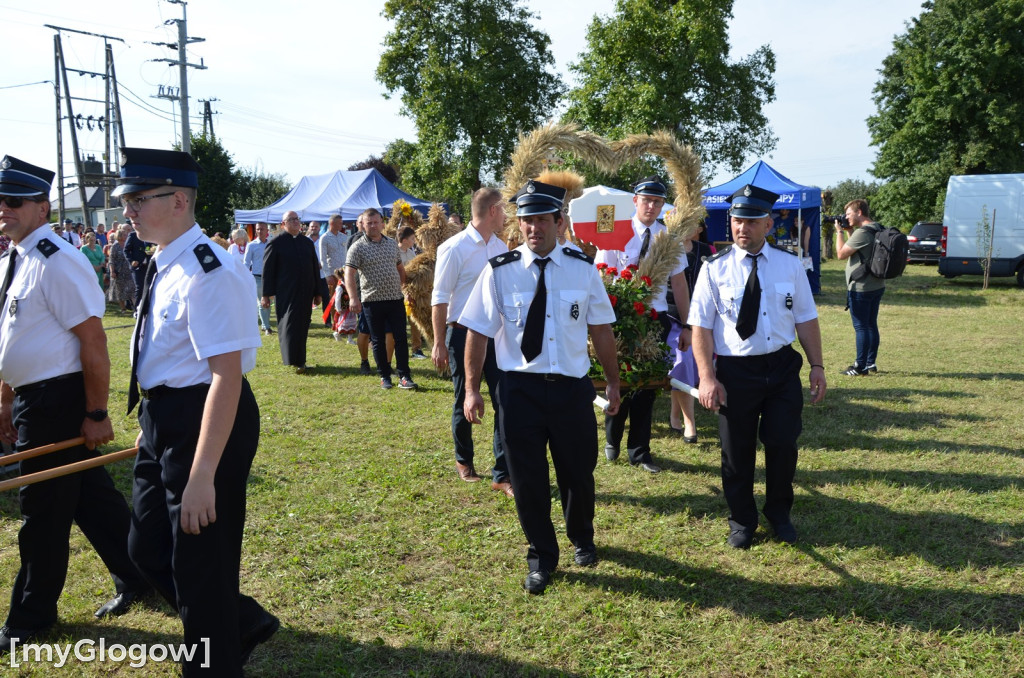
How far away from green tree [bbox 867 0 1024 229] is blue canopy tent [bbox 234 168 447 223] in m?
25.4

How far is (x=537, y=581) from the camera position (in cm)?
421

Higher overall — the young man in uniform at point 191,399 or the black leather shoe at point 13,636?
the young man in uniform at point 191,399

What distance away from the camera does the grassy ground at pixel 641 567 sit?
11.8 feet

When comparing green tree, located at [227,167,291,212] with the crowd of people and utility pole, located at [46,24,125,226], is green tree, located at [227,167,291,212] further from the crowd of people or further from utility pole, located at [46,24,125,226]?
the crowd of people

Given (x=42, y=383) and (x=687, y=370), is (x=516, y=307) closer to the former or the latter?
(x=42, y=383)

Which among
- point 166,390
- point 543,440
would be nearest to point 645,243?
point 543,440

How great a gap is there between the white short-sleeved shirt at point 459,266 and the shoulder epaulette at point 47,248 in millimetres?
2737

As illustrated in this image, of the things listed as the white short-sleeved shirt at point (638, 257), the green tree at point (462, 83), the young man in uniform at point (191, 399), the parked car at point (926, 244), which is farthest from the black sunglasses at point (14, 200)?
the green tree at point (462, 83)

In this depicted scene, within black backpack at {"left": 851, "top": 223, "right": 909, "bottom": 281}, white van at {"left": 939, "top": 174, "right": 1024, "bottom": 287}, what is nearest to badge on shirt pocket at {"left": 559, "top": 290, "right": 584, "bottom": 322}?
black backpack at {"left": 851, "top": 223, "right": 909, "bottom": 281}

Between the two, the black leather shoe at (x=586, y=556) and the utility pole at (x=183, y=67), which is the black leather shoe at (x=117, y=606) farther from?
the utility pole at (x=183, y=67)

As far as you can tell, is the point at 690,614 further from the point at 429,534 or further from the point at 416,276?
the point at 416,276

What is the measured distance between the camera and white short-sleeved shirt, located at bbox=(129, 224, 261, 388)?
106 inches

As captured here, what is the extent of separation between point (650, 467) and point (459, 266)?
2.22m

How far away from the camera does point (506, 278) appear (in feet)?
14.2
